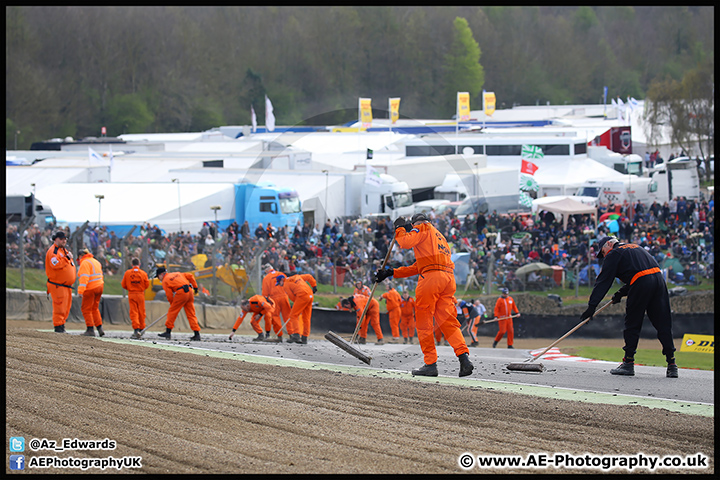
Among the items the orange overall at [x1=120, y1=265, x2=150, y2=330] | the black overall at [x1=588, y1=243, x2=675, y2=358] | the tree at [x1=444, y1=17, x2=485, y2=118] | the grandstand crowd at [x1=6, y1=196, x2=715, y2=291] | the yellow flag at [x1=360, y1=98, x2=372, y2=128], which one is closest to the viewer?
the black overall at [x1=588, y1=243, x2=675, y2=358]

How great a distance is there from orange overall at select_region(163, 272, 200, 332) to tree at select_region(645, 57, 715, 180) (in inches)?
1514

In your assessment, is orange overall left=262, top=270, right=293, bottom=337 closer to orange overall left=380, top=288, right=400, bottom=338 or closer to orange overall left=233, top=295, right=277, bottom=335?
orange overall left=233, top=295, right=277, bottom=335

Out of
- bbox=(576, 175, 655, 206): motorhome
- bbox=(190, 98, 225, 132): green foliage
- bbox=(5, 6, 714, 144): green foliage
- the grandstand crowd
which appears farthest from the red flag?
bbox=(190, 98, 225, 132): green foliage

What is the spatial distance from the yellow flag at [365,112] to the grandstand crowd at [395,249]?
18.6 m

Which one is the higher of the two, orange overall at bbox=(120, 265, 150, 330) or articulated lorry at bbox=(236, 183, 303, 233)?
articulated lorry at bbox=(236, 183, 303, 233)

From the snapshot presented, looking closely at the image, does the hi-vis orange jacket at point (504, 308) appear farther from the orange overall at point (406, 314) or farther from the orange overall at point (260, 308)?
the orange overall at point (260, 308)

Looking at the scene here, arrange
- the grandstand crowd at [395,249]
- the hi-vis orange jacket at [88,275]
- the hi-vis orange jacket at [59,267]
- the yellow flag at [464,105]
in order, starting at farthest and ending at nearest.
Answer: the yellow flag at [464,105]
the grandstand crowd at [395,249]
the hi-vis orange jacket at [88,275]
the hi-vis orange jacket at [59,267]

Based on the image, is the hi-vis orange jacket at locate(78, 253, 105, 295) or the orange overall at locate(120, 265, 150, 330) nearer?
the hi-vis orange jacket at locate(78, 253, 105, 295)

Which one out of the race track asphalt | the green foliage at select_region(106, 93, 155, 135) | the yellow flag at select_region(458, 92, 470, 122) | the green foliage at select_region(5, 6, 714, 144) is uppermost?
the green foliage at select_region(5, 6, 714, 144)

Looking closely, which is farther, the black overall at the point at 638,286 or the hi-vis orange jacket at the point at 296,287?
the hi-vis orange jacket at the point at 296,287

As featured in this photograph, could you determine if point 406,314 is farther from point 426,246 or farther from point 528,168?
point 528,168

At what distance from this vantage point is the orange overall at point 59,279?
12.0m

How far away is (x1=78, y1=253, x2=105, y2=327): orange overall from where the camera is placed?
12141 mm

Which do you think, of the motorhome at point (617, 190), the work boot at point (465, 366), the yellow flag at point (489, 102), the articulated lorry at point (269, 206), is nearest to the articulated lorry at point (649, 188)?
the motorhome at point (617, 190)
